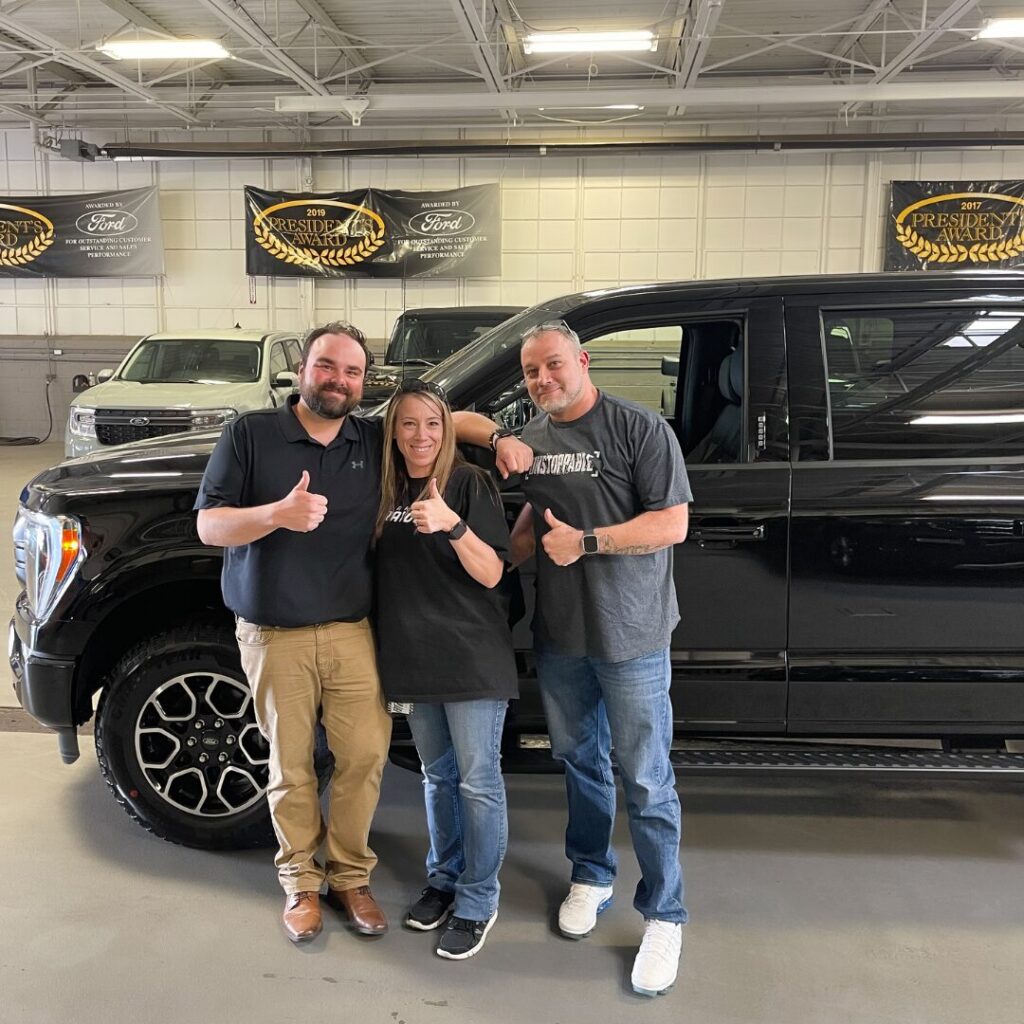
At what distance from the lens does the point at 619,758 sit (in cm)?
233

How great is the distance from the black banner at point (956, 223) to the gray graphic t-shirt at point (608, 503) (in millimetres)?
12103

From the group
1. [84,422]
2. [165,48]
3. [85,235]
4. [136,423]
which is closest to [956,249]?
[165,48]

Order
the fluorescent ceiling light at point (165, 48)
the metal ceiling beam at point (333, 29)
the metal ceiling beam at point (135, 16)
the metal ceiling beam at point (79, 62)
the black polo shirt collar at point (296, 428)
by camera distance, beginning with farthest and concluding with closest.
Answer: the metal ceiling beam at point (333, 29) → the metal ceiling beam at point (135, 16) → the metal ceiling beam at point (79, 62) → the fluorescent ceiling light at point (165, 48) → the black polo shirt collar at point (296, 428)

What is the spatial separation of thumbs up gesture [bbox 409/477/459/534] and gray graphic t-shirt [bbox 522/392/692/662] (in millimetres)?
254

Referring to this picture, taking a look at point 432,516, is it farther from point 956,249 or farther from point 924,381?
point 956,249

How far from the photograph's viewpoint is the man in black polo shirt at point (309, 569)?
2.27 metres

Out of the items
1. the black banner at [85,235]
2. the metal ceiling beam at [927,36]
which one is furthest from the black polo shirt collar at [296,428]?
the black banner at [85,235]

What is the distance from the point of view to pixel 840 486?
2.64m

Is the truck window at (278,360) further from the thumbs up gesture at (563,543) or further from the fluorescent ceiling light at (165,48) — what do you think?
the thumbs up gesture at (563,543)

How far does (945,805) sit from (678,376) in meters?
1.83

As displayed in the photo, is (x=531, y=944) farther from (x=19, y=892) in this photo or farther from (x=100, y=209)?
(x=100, y=209)

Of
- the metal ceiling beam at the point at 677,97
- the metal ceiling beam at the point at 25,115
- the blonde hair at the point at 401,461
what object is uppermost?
the metal ceiling beam at the point at 25,115

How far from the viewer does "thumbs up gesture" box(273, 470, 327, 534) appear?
216cm

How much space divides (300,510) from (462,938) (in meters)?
1.24
